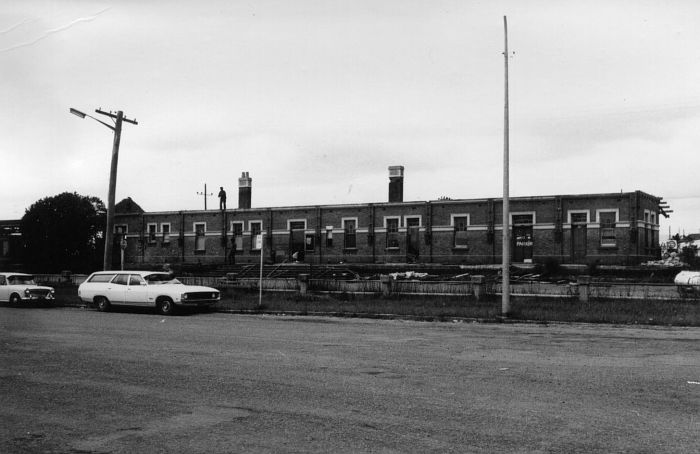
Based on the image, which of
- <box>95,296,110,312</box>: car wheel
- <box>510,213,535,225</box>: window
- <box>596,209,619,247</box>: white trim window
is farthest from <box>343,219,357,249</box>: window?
<box>95,296,110,312</box>: car wheel

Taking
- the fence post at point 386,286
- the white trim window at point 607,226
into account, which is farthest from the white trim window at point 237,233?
the white trim window at point 607,226

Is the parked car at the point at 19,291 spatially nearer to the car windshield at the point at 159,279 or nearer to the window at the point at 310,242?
the car windshield at the point at 159,279

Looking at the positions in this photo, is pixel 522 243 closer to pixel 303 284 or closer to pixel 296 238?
pixel 296 238

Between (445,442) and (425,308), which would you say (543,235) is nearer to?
(425,308)

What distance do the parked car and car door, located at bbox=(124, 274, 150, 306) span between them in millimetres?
5975

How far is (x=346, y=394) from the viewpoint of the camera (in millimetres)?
7934

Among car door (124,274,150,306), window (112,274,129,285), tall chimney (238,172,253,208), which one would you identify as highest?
tall chimney (238,172,253,208)

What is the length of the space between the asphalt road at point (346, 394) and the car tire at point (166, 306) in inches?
278

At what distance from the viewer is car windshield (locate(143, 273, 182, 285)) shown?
73.3 feet

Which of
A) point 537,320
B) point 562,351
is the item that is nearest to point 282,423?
point 562,351

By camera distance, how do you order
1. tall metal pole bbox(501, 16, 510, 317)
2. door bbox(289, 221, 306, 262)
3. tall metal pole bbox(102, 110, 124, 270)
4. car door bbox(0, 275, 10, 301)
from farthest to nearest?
1. door bbox(289, 221, 306, 262)
2. tall metal pole bbox(102, 110, 124, 270)
3. car door bbox(0, 275, 10, 301)
4. tall metal pole bbox(501, 16, 510, 317)

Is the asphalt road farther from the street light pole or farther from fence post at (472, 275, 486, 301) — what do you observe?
the street light pole

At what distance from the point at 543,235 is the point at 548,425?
34.3m

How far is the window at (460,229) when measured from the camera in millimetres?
41719
